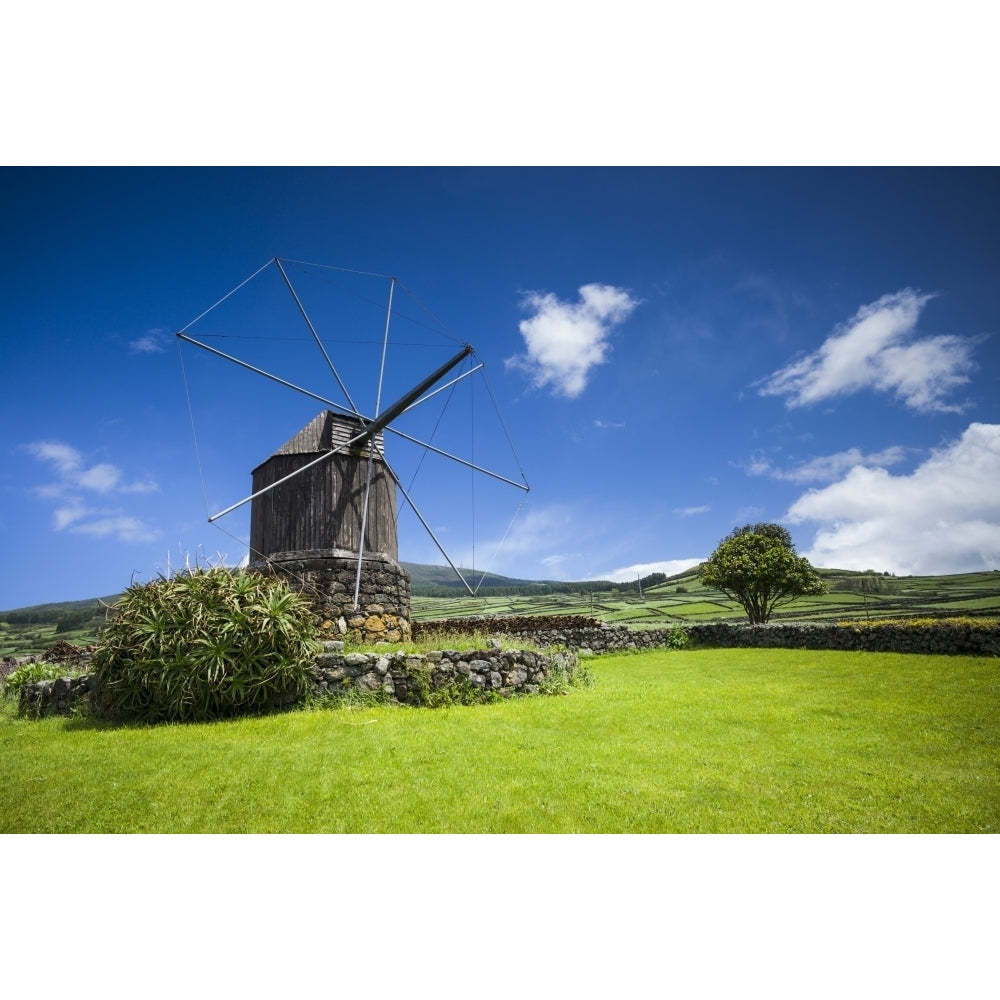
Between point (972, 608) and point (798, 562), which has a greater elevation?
point (798, 562)

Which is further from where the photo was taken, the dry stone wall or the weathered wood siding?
the dry stone wall

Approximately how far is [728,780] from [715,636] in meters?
21.6

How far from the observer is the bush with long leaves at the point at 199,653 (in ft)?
31.9

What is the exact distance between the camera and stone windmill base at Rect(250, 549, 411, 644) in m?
14.3

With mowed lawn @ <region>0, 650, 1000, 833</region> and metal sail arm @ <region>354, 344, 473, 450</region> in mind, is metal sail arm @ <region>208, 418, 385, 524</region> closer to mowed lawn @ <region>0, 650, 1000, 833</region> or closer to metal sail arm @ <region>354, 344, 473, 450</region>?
metal sail arm @ <region>354, 344, 473, 450</region>

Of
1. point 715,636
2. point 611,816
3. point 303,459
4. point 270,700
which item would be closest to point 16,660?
point 303,459

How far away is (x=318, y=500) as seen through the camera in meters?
15.3

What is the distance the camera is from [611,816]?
17.0 ft

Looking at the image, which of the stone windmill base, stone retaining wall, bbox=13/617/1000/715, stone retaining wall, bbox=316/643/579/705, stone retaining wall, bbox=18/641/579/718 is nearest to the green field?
stone retaining wall, bbox=13/617/1000/715

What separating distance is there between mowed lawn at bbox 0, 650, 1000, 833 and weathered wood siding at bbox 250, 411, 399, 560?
596 cm

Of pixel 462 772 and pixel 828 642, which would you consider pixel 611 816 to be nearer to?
pixel 462 772

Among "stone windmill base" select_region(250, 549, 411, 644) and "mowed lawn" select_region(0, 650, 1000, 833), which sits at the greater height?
"stone windmill base" select_region(250, 549, 411, 644)

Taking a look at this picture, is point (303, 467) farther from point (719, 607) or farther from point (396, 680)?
point (719, 607)

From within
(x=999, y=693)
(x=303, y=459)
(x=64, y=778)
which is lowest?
(x=999, y=693)
